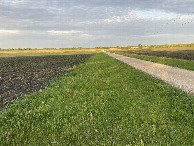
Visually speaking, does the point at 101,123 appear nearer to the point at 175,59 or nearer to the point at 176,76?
the point at 176,76

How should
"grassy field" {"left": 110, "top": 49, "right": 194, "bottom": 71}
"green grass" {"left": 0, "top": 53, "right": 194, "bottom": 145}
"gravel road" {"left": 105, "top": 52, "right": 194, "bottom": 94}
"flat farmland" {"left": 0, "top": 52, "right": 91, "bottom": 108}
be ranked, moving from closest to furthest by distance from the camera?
"green grass" {"left": 0, "top": 53, "right": 194, "bottom": 145}
"flat farmland" {"left": 0, "top": 52, "right": 91, "bottom": 108}
"gravel road" {"left": 105, "top": 52, "right": 194, "bottom": 94}
"grassy field" {"left": 110, "top": 49, "right": 194, "bottom": 71}

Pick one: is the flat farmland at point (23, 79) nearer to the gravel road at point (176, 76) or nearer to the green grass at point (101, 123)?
the green grass at point (101, 123)

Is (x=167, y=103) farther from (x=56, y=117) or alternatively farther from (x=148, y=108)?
(x=56, y=117)

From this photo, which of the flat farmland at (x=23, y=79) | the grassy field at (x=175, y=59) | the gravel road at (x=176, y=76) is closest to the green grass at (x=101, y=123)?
the flat farmland at (x=23, y=79)

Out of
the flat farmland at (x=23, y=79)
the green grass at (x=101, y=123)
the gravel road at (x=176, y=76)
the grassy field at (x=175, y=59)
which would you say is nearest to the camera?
the green grass at (x=101, y=123)

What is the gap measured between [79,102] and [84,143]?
136 inches

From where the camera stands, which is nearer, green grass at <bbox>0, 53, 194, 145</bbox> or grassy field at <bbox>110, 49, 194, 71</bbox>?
green grass at <bbox>0, 53, 194, 145</bbox>

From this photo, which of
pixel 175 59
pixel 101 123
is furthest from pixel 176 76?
pixel 175 59

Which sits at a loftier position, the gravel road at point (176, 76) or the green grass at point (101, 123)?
the gravel road at point (176, 76)

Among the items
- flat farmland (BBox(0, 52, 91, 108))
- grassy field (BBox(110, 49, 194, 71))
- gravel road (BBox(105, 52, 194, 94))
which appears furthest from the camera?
grassy field (BBox(110, 49, 194, 71))

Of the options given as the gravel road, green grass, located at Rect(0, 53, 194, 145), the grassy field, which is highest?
the grassy field

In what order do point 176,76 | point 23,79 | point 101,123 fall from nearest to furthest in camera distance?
1. point 101,123
2. point 23,79
3. point 176,76

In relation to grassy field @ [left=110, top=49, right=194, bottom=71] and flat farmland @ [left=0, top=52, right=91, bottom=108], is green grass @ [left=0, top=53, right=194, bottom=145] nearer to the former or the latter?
flat farmland @ [left=0, top=52, right=91, bottom=108]

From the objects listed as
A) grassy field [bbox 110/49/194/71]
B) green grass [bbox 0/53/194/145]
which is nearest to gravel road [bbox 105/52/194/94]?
grassy field [bbox 110/49/194/71]
